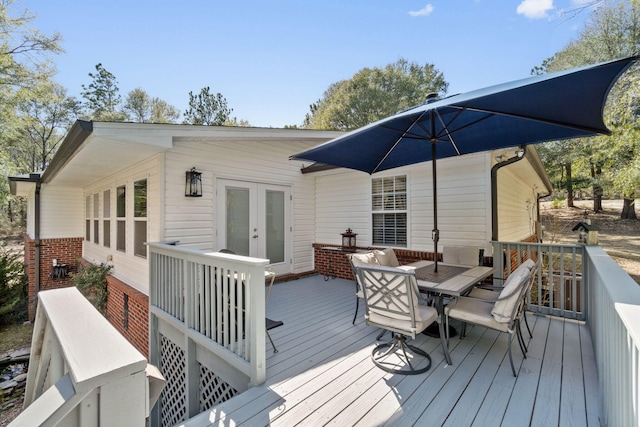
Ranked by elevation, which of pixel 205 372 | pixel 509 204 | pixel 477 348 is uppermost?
Result: pixel 509 204

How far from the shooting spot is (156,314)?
414 centimetres

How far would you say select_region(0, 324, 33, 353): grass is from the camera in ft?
24.7

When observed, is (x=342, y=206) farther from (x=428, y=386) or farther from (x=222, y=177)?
(x=428, y=386)

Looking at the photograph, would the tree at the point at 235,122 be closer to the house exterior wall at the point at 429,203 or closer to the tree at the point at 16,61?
the tree at the point at 16,61

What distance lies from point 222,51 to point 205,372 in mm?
8844

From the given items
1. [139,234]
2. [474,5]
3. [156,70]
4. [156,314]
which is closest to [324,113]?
[156,70]

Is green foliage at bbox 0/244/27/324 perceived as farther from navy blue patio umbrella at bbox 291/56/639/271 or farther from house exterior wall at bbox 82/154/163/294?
navy blue patio umbrella at bbox 291/56/639/271

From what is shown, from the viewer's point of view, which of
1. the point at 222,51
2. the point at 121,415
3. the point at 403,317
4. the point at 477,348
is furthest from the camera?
the point at 222,51

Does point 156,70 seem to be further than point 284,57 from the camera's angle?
Yes

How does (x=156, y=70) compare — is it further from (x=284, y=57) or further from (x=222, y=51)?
(x=284, y=57)

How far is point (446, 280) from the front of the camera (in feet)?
10.6

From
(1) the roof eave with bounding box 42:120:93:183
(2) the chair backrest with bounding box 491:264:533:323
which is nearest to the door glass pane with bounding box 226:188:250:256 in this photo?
(1) the roof eave with bounding box 42:120:93:183

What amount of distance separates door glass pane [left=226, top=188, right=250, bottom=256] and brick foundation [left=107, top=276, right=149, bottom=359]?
171cm

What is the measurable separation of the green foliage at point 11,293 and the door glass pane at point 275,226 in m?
8.63
